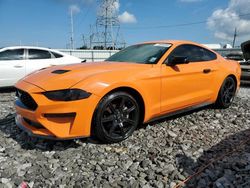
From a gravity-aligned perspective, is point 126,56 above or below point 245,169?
above

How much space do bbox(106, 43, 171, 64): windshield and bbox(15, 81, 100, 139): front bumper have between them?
1282 mm

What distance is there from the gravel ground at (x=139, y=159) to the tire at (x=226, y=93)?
3.29ft

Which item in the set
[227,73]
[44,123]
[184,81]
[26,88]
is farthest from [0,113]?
[227,73]

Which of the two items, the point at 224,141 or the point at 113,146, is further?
the point at 224,141

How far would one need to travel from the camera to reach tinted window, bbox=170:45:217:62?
4.63m

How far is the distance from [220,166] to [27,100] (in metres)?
2.49

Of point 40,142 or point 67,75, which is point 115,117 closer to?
point 67,75

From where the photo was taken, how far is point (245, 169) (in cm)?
301

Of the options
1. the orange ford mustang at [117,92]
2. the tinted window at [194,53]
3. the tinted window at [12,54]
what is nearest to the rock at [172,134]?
the orange ford mustang at [117,92]

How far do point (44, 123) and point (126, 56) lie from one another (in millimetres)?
2048

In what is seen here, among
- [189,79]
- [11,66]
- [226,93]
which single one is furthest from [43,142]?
[11,66]

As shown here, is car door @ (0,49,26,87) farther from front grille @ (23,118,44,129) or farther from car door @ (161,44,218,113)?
car door @ (161,44,218,113)

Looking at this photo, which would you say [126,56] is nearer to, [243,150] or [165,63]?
[165,63]

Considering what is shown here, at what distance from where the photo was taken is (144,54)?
176 inches
